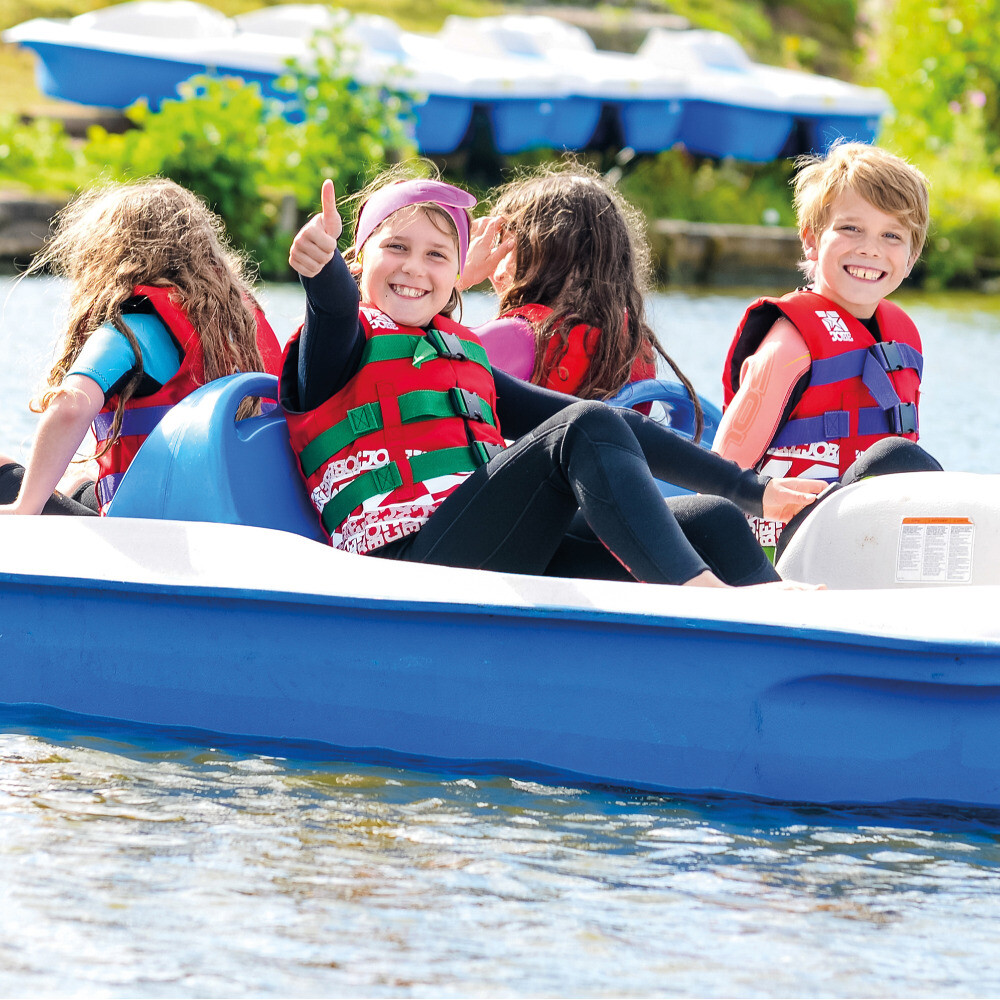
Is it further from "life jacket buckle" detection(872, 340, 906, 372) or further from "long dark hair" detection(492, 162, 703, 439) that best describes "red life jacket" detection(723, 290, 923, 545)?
"long dark hair" detection(492, 162, 703, 439)

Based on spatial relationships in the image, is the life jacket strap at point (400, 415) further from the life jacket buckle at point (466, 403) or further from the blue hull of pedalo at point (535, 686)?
the blue hull of pedalo at point (535, 686)

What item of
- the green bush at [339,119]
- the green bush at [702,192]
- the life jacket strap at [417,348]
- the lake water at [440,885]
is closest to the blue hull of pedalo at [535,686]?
the lake water at [440,885]

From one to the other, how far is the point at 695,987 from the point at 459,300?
1.47 meters

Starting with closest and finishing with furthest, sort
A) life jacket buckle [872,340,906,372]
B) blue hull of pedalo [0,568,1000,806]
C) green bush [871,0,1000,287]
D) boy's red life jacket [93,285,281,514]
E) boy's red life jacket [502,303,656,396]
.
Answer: blue hull of pedalo [0,568,1000,806] < boy's red life jacket [93,285,281,514] < life jacket buckle [872,340,906,372] < boy's red life jacket [502,303,656,396] < green bush [871,0,1000,287]

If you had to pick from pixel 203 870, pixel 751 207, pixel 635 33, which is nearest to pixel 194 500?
pixel 203 870

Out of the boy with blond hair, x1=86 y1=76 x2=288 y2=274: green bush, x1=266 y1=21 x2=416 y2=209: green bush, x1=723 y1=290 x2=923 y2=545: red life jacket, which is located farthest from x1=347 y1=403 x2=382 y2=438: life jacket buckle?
x1=266 y1=21 x2=416 y2=209: green bush

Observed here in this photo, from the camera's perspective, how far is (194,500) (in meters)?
2.82

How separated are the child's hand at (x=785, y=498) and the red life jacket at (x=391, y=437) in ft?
1.58

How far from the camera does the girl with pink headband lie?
8.36ft

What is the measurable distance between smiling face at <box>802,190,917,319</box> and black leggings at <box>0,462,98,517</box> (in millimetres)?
1523

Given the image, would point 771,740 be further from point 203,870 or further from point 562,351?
point 562,351

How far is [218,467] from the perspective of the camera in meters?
2.80

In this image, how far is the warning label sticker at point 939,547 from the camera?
9.24 feet

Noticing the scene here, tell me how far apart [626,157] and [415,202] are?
15079 mm
